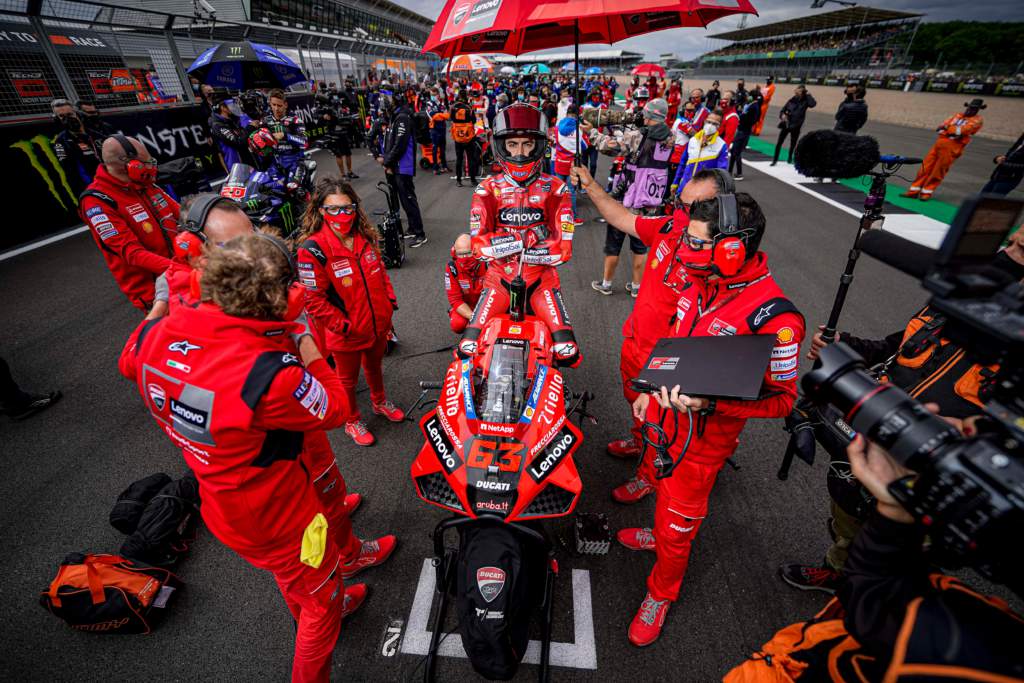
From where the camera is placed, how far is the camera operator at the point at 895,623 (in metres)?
0.90

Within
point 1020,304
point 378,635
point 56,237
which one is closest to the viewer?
point 1020,304

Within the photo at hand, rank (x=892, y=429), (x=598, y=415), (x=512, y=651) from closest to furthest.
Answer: (x=892, y=429), (x=512, y=651), (x=598, y=415)

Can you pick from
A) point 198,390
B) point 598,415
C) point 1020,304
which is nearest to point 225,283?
point 198,390

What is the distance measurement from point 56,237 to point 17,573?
27.6 ft

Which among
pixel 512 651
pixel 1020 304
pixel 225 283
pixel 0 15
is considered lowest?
pixel 512 651

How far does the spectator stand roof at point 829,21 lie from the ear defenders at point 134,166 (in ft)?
145

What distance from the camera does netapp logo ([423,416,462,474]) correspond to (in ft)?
6.98

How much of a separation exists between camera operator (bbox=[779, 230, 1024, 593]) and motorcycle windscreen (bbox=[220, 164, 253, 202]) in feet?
18.1

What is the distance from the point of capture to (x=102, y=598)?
89.8 inches

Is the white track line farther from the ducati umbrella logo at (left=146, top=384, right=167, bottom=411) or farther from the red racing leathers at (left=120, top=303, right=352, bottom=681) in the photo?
the ducati umbrella logo at (left=146, top=384, right=167, bottom=411)

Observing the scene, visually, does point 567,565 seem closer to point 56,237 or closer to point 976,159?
point 56,237

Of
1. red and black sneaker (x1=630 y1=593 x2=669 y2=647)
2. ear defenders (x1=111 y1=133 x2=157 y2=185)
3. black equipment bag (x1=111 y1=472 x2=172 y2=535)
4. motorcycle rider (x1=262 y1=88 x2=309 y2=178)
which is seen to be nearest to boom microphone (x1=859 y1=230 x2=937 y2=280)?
red and black sneaker (x1=630 y1=593 x2=669 y2=647)

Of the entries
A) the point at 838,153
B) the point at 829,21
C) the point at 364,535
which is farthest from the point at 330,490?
the point at 829,21

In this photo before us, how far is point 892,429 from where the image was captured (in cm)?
107
